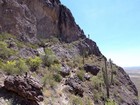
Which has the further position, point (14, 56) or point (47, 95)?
point (14, 56)

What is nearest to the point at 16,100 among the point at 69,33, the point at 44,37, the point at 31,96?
the point at 31,96

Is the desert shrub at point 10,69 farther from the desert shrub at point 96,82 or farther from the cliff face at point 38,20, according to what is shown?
the desert shrub at point 96,82

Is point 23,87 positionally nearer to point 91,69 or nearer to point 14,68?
point 14,68

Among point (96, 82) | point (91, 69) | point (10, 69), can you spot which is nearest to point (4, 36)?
point (10, 69)

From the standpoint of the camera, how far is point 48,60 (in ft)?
85.9

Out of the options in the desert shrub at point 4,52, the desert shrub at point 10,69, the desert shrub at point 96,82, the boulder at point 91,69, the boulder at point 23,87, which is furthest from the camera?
the boulder at point 91,69

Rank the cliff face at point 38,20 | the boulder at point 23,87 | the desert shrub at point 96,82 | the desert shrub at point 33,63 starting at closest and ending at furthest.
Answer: the boulder at point 23,87, the desert shrub at point 33,63, the desert shrub at point 96,82, the cliff face at point 38,20

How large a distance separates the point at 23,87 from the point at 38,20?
21084 mm

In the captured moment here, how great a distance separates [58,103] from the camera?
697 inches

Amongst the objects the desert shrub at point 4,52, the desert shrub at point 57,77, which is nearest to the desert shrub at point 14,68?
the desert shrub at point 4,52

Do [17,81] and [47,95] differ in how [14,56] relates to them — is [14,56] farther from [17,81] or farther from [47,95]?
[17,81]

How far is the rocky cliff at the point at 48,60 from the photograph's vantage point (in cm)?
1584

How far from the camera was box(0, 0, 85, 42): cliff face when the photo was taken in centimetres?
2877

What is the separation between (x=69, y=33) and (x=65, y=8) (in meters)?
4.30
